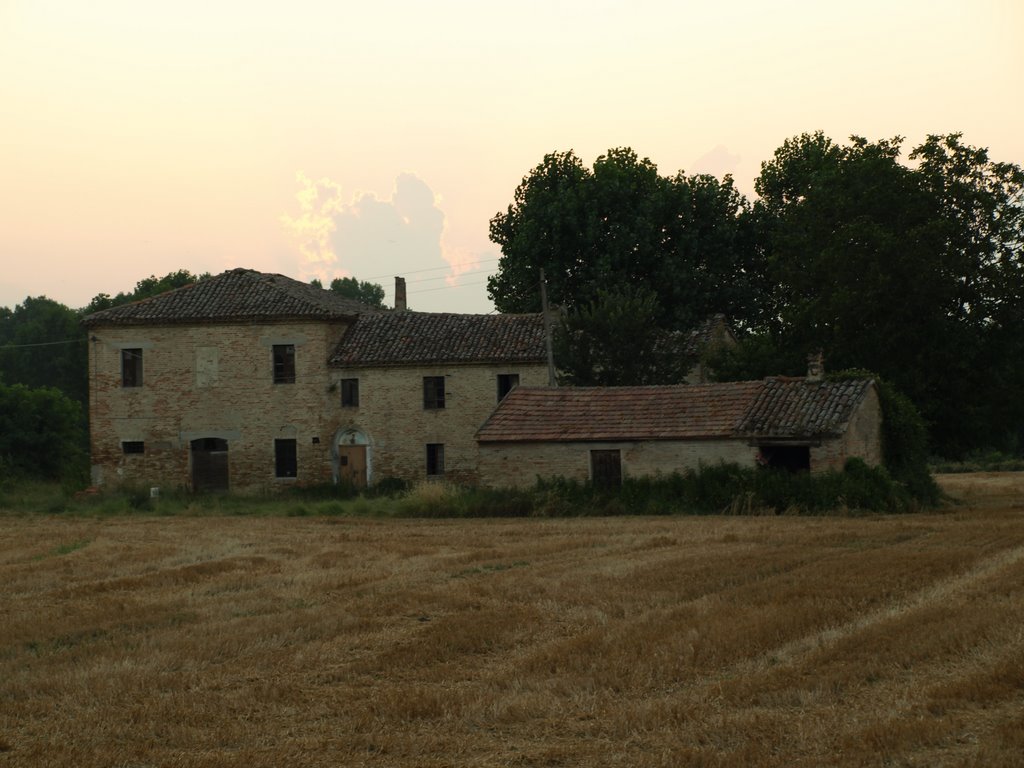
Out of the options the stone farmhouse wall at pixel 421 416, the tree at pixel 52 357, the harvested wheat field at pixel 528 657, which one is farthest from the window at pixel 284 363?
the tree at pixel 52 357

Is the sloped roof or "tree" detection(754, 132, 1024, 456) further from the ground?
"tree" detection(754, 132, 1024, 456)

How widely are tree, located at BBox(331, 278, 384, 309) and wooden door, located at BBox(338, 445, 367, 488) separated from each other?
57486 mm

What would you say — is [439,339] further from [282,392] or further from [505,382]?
[282,392]

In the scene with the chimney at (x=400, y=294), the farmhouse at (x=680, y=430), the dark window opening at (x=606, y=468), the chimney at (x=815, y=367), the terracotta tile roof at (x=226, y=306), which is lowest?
the dark window opening at (x=606, y=468)

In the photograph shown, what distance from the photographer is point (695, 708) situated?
329 inches

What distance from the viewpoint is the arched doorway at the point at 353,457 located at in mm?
38969

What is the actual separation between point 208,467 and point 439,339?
28.8 ft

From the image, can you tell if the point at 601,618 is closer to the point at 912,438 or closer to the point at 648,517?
the point at 648,517

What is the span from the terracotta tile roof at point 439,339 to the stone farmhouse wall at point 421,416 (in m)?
0.33

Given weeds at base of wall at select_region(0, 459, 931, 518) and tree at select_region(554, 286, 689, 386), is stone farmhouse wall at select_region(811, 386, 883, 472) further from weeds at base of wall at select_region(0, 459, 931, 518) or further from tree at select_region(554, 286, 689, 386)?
tree at select_region(554, 286, 689, 386)

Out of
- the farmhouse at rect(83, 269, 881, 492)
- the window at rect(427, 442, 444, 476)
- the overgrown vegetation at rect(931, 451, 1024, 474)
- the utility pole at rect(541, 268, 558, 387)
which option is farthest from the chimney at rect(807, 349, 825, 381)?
the overgrown vegetation at rect(931, 451, 1024, 474)

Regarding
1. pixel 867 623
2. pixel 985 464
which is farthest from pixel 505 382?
pixel 985 464

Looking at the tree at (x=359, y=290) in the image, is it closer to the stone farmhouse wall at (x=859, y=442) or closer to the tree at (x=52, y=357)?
the tree at (x=52, y=357)

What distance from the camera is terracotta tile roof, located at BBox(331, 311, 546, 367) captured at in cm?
3884
